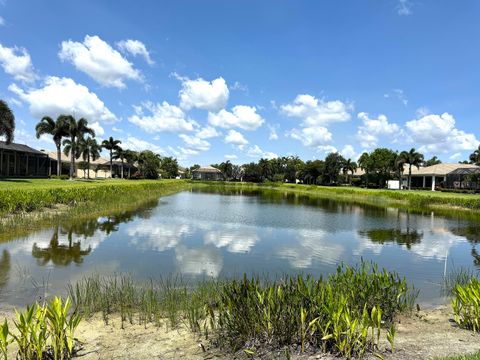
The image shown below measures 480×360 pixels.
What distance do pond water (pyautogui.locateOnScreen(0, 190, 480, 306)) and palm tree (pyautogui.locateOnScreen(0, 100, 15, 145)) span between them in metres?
29.6

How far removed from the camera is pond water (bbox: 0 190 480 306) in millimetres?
12477

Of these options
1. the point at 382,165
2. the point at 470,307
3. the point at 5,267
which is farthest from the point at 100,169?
the point at 470,307

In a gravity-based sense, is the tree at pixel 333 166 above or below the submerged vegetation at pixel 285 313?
above

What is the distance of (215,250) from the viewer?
56.2ft

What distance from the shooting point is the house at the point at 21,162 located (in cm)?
6050

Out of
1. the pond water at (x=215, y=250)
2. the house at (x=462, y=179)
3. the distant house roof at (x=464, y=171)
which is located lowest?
the pond water at (x=215, y=250)

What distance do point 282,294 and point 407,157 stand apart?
86.4m

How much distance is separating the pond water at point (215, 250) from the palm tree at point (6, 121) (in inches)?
1166

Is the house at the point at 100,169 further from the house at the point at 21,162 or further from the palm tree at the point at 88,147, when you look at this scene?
the house at the point at 21,162

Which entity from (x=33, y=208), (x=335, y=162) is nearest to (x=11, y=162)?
(x=33, y=208)

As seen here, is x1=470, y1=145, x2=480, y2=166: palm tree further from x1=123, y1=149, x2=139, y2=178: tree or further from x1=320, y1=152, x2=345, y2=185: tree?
x1=123, y1=149, x2=139, y2=178: tree

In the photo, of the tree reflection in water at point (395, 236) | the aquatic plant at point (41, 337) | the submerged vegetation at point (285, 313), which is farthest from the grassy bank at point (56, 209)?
the tree reflection in water at point (395, 236)

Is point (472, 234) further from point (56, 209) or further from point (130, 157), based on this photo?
point (130, 157)

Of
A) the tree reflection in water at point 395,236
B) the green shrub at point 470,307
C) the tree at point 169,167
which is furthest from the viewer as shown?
the tree at point 169,167
